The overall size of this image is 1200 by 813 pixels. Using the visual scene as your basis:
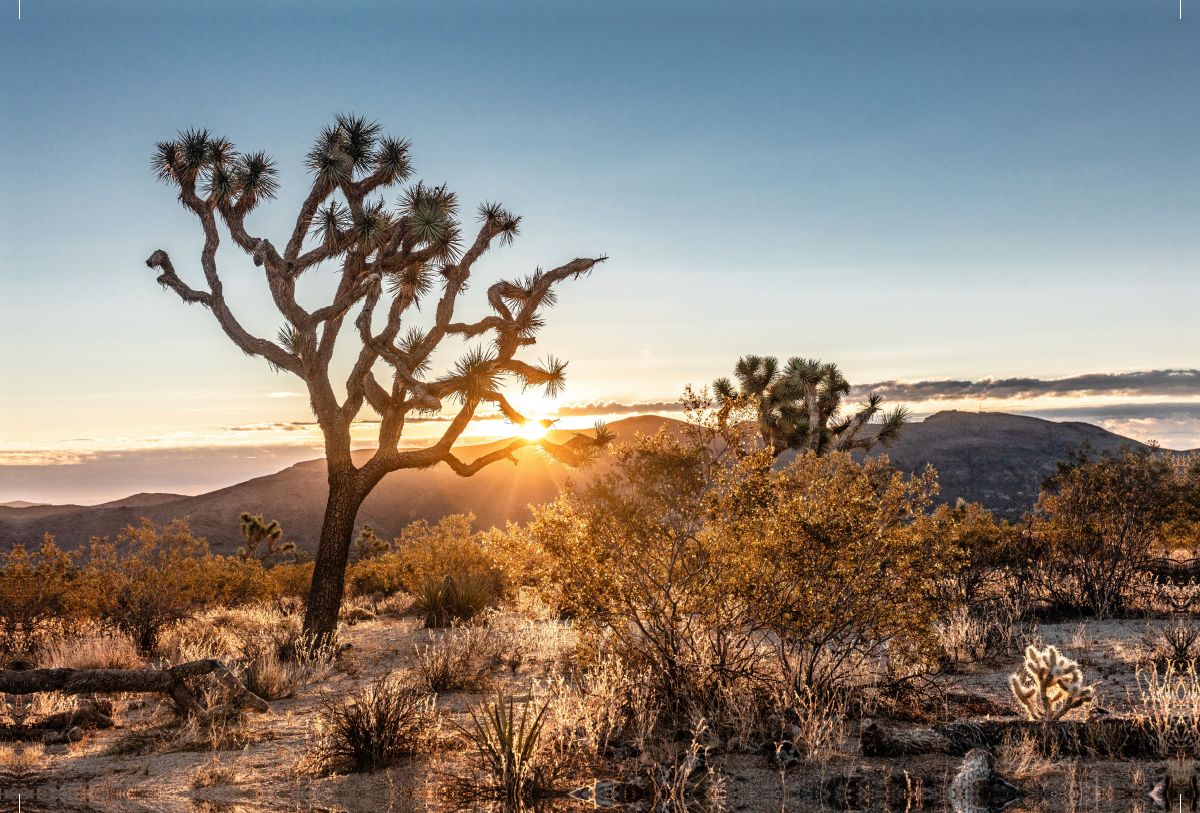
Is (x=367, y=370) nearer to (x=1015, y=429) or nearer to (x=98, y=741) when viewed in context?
(x=98, y=741)

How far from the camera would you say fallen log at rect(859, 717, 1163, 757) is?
571 centimetres

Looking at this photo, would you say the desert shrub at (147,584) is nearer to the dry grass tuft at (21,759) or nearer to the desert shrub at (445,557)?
the desert shrub at (445,557)

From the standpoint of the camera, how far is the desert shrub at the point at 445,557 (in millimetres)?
18156

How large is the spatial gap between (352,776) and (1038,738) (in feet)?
18.2

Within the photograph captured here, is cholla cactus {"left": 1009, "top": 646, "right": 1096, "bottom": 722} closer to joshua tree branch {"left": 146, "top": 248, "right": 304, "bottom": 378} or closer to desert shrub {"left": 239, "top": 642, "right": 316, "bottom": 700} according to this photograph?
desert shrub {"left": 239, "top": 642, "right": 316, "bottom": 700}

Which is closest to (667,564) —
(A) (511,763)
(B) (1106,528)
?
(A) (511,763)

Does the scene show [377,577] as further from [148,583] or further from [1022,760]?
[1022,760]

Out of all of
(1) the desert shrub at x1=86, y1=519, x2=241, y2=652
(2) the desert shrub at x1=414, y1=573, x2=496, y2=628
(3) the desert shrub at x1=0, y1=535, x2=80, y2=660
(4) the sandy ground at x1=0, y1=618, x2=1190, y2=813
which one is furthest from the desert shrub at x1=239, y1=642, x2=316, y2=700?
(2) the desert shrub at x1=414, y1=573, x2=496, y2=628

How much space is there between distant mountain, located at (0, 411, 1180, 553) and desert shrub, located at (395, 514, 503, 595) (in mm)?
43137

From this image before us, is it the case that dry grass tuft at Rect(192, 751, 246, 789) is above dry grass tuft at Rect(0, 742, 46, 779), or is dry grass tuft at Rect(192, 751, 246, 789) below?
below

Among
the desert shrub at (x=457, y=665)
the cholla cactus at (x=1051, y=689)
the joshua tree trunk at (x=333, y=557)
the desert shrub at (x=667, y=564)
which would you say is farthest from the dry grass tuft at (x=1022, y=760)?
the joshua tree trunk at (x=333, y=557)

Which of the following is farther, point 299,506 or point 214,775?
point 299,506

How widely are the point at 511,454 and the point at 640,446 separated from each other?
765 centimetres

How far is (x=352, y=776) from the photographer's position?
19.8ft
